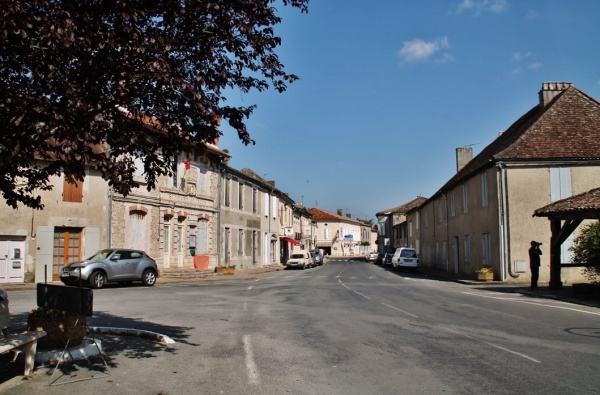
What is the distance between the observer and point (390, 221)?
8712cm

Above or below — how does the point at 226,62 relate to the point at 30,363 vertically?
above

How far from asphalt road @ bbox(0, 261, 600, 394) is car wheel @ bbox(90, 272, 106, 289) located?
5.71 meters

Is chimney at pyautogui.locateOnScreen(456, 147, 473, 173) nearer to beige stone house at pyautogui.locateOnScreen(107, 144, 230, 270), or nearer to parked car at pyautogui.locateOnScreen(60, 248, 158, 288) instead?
beige stone house at pyautogui.locateOnScreen(107, 144, 230, 270)

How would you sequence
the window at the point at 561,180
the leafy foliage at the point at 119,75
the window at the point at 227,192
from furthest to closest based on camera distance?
1. the window at the point at 227,192
2. the window at the point at 561,180
3. the leafy foliage at the point at 119,75

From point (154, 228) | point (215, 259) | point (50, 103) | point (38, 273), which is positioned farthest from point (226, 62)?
point (215, 259)

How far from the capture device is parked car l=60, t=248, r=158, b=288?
19.0m

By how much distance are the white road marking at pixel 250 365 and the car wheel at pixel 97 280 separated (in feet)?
41.6

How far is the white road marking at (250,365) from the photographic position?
6.12m

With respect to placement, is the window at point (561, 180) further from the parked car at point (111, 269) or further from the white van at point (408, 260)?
the parked car at point (111, 269)

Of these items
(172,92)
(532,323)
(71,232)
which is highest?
(172,92)

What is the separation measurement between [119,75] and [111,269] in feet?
53.4

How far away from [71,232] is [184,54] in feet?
64.7

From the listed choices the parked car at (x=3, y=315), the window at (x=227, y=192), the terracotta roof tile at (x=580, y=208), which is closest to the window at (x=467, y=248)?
the terracotta roof tile at (x=580, y=208)

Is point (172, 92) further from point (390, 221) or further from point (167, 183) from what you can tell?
point (390, 221)
